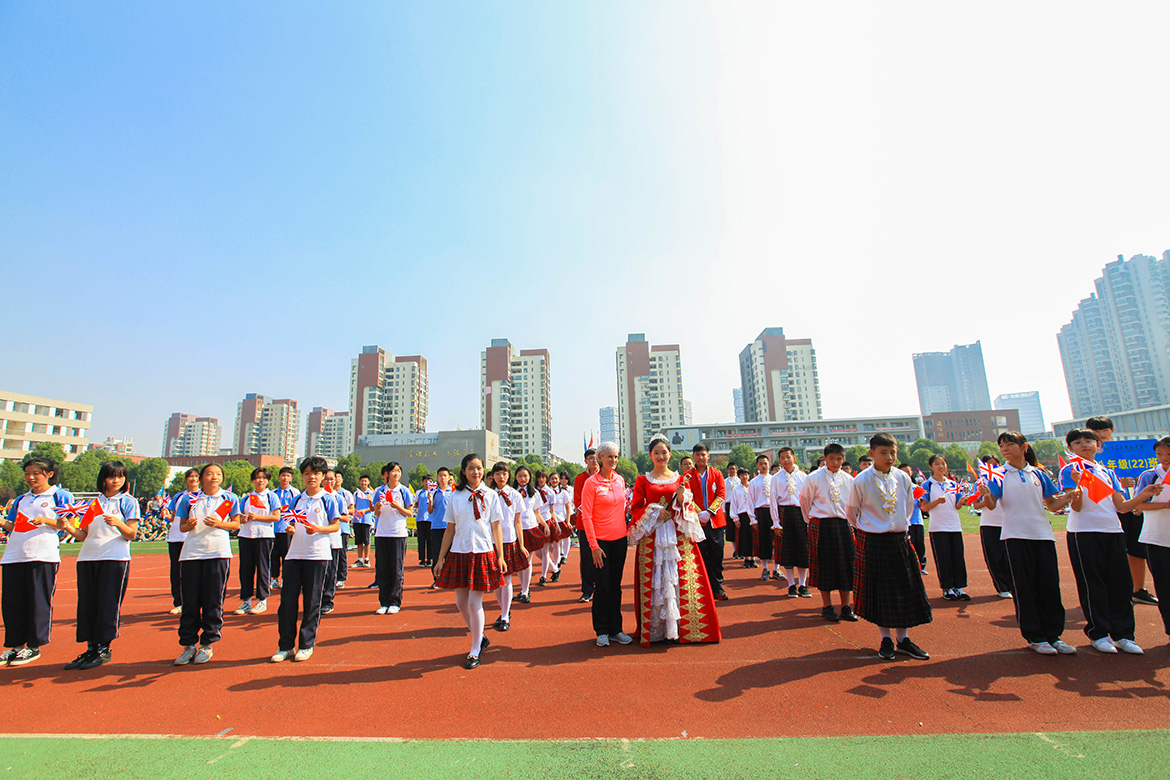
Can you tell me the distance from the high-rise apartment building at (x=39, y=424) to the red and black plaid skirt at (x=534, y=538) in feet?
240

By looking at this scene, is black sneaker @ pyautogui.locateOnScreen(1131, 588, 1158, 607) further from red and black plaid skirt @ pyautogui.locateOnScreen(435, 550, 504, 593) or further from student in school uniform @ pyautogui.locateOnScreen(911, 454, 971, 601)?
red and black plaid skirt @ pyautogui.locateOnScreen(435, 550, 504, 593)

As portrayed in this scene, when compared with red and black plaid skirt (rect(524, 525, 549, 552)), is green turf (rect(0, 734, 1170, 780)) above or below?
below

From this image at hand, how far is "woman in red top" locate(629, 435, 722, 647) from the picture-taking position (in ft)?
17.9

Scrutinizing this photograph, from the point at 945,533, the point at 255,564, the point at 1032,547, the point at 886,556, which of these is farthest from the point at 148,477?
the point at 1032,547

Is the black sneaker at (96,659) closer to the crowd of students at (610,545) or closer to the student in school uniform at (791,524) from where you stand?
the crowd of students at (610,545)

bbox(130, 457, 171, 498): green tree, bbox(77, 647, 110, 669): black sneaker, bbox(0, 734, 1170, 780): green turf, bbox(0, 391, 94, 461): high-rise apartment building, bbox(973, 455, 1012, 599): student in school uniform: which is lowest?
bbox(0, 734, 1170, 780): green turf

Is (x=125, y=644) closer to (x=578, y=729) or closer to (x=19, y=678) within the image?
(x=19, y=678)

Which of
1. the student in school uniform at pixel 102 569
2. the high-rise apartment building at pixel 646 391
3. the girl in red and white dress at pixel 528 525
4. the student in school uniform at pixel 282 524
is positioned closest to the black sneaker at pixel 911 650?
the girl in red and white dress at pixel 528 525

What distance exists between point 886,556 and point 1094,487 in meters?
2.16

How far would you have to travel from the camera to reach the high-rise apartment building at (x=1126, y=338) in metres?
A: 117

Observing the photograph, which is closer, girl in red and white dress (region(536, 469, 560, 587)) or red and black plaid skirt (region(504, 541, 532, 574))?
red and black plaid skirt (region(504, 541, 532, 574))

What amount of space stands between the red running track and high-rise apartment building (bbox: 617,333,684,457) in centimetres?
9745

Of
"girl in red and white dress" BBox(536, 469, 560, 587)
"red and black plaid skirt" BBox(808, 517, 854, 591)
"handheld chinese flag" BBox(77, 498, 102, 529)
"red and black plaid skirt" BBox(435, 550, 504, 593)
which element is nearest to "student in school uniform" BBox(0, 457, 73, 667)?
"handheld chinese flag" BBox(77, 498, 102, 529)

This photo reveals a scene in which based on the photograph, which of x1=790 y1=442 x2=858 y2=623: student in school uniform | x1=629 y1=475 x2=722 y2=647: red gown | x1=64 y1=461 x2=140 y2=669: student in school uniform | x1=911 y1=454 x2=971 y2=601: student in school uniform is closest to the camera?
x1=64 y1=461 x2=140 y2=669: student in school uniform
